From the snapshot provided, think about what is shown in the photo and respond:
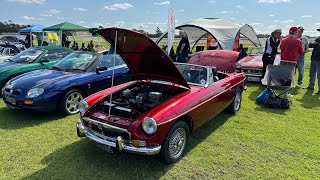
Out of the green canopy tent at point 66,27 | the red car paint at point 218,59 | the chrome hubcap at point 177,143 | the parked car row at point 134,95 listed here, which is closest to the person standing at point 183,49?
the red car paint at point 218,59

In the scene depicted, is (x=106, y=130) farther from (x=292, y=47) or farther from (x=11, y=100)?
(x=292, y=47)

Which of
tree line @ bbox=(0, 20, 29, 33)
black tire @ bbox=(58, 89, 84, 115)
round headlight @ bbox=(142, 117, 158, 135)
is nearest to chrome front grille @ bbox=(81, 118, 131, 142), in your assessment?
round headlight @ bbox=(142, 117, 158, 135)

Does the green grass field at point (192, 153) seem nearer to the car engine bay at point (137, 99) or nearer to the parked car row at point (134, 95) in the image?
the parked car row at point (134, 95)

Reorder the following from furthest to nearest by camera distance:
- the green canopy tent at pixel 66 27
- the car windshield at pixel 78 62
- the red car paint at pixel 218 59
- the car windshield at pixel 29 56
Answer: the green canopy tent at pixel 66 27 < the red car paint at pixel 218 59 < the car windshield at pixel 29 56 < the car windshield at pixel 78 62

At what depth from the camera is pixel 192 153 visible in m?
4.32

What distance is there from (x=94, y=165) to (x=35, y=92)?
2.58 m

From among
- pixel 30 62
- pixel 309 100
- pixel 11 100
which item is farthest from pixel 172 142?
pixel 30 62

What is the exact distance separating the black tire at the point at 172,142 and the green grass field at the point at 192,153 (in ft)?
0.37

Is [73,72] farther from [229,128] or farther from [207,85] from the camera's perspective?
[229,128]

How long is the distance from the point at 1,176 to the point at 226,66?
7.72 m

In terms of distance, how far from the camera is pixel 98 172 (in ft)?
12.2

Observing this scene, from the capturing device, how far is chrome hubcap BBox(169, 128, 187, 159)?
3.90 meters

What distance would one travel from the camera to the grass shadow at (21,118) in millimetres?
5457

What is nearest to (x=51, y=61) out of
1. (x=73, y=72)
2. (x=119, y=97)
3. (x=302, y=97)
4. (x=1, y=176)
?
(x=73, y=72)
